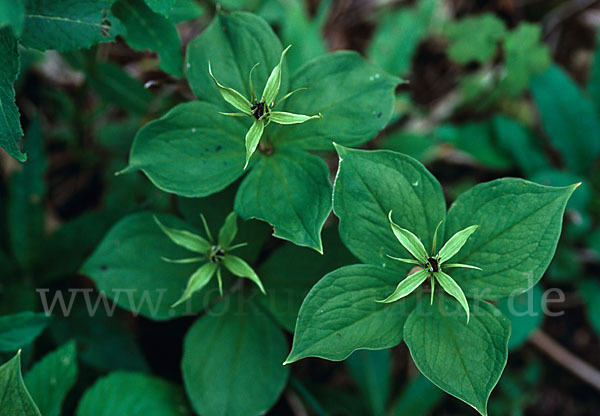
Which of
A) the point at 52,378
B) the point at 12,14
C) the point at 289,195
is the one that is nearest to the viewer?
the point at 12,14

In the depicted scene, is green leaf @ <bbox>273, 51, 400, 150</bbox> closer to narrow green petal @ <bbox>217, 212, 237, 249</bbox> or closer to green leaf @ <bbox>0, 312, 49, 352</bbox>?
narrow green petal @ <bbox>217, 212, 237, 249</bbox>

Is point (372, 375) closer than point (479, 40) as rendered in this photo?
Yes

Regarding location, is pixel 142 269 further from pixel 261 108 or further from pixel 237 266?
pixel 261 108

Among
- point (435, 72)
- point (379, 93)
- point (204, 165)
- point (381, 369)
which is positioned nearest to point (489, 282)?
point (379, 93)

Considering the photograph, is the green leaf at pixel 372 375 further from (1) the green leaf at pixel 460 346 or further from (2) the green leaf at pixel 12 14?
(2) the green leaf at pixel 12 14

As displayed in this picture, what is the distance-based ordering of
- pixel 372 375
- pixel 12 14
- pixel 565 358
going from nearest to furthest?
pixel 12 14 < pixel 372 375 < pixel 565 358

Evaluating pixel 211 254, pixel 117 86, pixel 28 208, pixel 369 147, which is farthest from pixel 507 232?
pixel 28 208

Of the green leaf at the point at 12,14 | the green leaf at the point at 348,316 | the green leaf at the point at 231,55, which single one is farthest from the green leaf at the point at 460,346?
the green leaf at the point at 12,14
